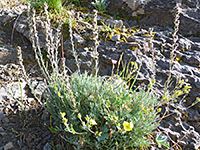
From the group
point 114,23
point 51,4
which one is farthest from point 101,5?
point 51,4

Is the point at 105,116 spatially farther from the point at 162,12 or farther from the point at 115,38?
the point at 162,12

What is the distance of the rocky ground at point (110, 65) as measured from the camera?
7.87ft

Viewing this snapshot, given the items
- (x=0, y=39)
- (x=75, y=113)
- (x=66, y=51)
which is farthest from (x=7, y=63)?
(x=75, y=113)

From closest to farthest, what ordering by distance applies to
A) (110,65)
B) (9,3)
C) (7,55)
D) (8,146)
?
(8,146), (110,65), (7,55), (9,3)

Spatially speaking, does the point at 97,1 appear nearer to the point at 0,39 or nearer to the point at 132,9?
the point at 132,9

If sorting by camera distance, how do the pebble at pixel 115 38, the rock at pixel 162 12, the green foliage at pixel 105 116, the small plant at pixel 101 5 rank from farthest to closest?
the small plant at pixel 101 5 < the rock at pixel 162 12 < the pebble at pixel 115 38 < the green foliage at pixel 105 116

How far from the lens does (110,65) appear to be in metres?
3.23

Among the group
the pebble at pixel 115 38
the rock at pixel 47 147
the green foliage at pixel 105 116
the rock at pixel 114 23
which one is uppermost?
the rock at pixel 114 23

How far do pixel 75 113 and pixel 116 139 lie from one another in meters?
0.55

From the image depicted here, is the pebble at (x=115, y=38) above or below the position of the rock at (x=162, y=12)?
below

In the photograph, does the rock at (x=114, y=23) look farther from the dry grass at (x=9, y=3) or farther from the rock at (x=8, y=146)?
the rock at (x=8, y=146)

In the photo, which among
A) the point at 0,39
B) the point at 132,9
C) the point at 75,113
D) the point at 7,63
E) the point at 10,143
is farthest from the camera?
the point at 132,9

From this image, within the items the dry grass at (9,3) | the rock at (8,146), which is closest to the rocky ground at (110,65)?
the rock at (8,146)

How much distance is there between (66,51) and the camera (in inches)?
134
